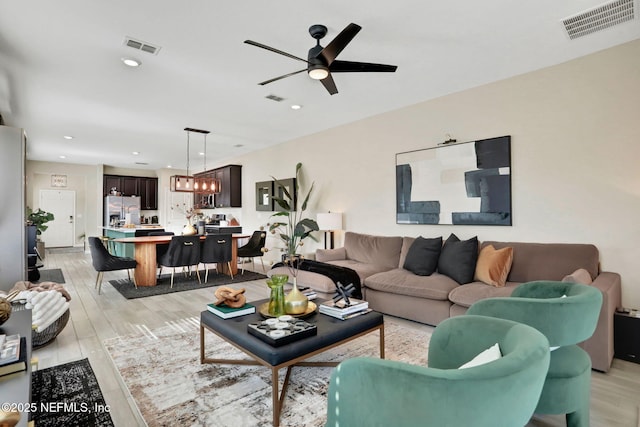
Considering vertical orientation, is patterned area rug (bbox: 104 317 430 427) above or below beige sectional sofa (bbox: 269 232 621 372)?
below

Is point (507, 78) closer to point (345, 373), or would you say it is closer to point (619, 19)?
point (619, 19)

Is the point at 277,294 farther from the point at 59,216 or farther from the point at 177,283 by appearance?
the point at 59,216

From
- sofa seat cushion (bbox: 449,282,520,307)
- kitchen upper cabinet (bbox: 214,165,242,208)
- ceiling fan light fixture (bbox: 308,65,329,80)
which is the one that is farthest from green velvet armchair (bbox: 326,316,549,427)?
kitchen upper cabinet (bbox: 214,165,242,208)

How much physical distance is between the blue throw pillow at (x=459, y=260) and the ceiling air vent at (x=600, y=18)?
215cm

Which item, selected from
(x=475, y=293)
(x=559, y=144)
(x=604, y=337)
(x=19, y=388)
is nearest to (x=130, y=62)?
(x=19, y=388)

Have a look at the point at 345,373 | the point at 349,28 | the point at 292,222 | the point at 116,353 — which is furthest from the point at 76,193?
the point at 345,373

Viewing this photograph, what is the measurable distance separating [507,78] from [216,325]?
13.2ft

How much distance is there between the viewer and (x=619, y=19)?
263cm

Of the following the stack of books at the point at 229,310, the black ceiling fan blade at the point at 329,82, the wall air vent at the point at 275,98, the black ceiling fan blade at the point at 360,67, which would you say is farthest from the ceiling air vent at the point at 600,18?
the stack of books at the point at 229,310

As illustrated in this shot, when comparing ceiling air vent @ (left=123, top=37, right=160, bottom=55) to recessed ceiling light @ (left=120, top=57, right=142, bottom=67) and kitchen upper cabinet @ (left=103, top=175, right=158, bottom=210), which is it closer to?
recessed ceiling light @ (left=120, top=57, right=142, bottom=67)

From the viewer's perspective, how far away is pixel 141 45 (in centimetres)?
303

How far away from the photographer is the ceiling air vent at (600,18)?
2.48 m

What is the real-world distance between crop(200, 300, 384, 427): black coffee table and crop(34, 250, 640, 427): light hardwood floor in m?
0.67

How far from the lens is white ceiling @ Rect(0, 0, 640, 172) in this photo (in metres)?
2.53
